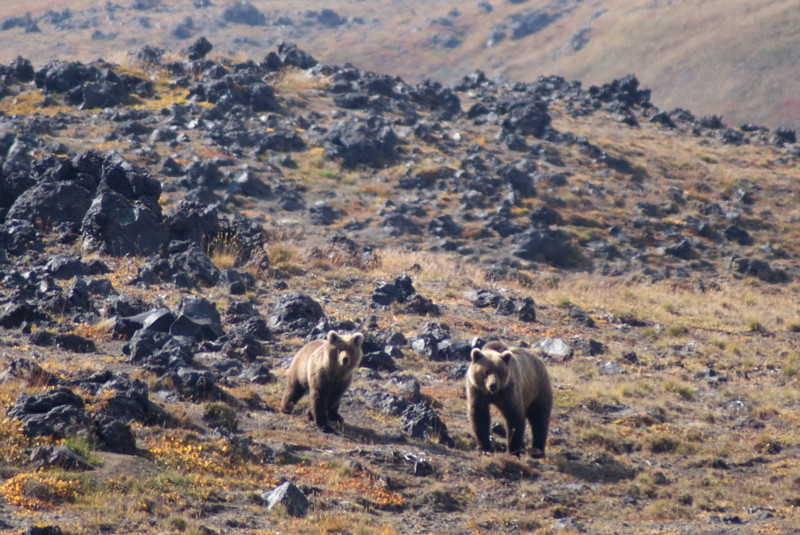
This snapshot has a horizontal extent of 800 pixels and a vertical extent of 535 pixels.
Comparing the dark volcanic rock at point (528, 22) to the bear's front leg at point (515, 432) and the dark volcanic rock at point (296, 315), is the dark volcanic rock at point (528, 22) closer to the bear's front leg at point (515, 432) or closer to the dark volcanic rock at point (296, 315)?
the dark volcanic rock at point (296, 315)

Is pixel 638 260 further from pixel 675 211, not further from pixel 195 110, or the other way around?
pixel 195 110

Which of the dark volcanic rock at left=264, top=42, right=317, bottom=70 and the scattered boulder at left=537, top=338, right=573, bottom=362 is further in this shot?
the dark volcanic rock at left=264, top=42, right=317, bottom=70

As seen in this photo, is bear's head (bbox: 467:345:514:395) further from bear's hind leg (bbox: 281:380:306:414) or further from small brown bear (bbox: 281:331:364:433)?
bear's hind leg (bbox: 281:380:306:414)

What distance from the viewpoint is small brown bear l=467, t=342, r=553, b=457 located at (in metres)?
11.7

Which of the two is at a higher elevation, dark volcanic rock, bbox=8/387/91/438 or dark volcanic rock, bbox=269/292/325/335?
dark volcanic rock, bbox=8/387/91/438

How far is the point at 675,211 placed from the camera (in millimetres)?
38062

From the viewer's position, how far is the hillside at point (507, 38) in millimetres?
98000

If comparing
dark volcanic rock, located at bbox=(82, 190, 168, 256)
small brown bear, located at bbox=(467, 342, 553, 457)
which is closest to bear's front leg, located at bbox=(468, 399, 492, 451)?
small brown bear, located at bbox=(467, 342, 553, 457)

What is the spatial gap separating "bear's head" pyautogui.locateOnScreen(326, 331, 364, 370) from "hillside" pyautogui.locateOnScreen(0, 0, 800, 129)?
258ft

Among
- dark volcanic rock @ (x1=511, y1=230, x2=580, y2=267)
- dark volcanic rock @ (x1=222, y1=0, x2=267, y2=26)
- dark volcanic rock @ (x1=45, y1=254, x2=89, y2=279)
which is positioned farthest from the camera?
dark volcanic rock @ (x1=222, y1=0, x2=267, y2=26)

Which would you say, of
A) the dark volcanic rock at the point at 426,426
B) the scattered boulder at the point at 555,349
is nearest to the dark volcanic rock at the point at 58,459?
the dark volcanic rock at the point at 426,426

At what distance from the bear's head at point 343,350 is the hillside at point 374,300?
3.07 ft

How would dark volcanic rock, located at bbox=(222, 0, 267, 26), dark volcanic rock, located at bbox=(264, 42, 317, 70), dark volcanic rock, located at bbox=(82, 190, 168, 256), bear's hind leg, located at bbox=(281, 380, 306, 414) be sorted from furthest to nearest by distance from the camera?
1. dark volcanic rock, located at bbox=(222, 0, 267, 26)
2. dark volcanic rock, located at bbox=(264, 42, 317, 70)
3. dark volcanic rock, located at bbox=(82, 190, 168, 256)
4. bear's hind leg, located at bbox=(281, 380, 306, 414)

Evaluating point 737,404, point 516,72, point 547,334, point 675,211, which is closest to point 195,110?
point 675,211
